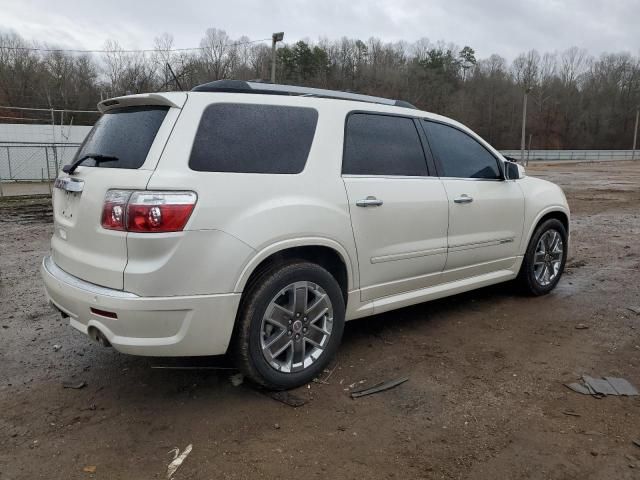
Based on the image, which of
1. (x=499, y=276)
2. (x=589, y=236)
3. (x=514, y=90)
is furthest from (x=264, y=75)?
(x=514, y=90)

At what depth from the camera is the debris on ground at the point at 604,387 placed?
3352 millimetres

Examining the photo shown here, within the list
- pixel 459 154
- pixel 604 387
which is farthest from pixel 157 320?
pixel 459 154

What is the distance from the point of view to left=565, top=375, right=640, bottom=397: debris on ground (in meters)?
3.35

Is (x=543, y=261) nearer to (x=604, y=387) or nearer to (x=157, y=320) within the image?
(x=604, y=387)

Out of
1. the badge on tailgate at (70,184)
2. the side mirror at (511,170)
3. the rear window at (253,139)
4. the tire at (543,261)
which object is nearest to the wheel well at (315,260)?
the rear window at (253,139)

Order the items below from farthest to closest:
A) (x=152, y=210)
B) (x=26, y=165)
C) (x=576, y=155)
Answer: (x=576, y=155) → (x=26, y=165) → (x=152, y=210)

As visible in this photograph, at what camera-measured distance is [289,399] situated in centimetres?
328

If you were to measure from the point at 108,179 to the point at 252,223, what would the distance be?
32.9 inches

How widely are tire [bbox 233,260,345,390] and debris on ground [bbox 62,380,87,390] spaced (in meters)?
1.12

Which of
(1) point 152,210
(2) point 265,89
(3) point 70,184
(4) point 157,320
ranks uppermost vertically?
(2) point 265,89

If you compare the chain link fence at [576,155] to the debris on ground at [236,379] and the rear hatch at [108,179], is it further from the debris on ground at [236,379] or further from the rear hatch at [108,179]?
the rear hatch at [108,179]

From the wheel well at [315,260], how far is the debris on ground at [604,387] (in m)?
1.62

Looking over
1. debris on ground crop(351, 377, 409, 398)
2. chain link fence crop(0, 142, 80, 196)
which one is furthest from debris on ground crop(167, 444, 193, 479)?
chain link fence crop(0, 142, 80, 196)

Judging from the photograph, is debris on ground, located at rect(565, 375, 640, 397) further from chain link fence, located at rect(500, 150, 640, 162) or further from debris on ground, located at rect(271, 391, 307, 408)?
chain link fence, located at rect(500, 150, 640, 162)
